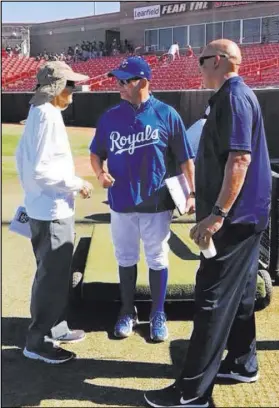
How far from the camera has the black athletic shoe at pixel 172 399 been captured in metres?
2.74

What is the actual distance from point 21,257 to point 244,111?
334 centimetres

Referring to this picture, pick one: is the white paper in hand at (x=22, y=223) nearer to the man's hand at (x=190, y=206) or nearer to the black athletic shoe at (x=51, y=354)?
the black athletic shoe at (x=51, y=354)

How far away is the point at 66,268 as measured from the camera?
10.8ft

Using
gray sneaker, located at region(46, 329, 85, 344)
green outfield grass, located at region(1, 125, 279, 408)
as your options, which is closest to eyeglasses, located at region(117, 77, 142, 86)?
green outfield grass, located at region(1, 125, 279, 408)

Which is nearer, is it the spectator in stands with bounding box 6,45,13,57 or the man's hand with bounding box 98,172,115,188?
the man's hand with bounding box 98,172,115,188

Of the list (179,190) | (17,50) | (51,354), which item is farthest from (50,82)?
(17,50)

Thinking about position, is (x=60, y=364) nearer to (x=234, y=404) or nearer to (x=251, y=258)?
(x=234, y=404)

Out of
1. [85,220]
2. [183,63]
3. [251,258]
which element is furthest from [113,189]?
[183,63]

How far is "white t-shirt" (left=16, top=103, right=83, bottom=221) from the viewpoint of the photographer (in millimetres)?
3006

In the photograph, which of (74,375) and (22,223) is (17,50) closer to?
(22,223)

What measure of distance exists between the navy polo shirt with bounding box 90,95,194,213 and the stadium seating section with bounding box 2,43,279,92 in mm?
13174

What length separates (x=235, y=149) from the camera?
8.11 ft

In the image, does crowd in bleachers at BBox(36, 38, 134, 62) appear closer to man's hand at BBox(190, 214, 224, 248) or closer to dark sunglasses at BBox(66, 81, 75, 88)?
dark sunglasses at BBox(66, 81, 75, 88)

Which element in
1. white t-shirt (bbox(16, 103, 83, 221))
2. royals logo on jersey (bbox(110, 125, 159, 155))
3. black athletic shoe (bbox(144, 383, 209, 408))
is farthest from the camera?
royals logo on jersey (bbox(110, 125, 159, 155))
